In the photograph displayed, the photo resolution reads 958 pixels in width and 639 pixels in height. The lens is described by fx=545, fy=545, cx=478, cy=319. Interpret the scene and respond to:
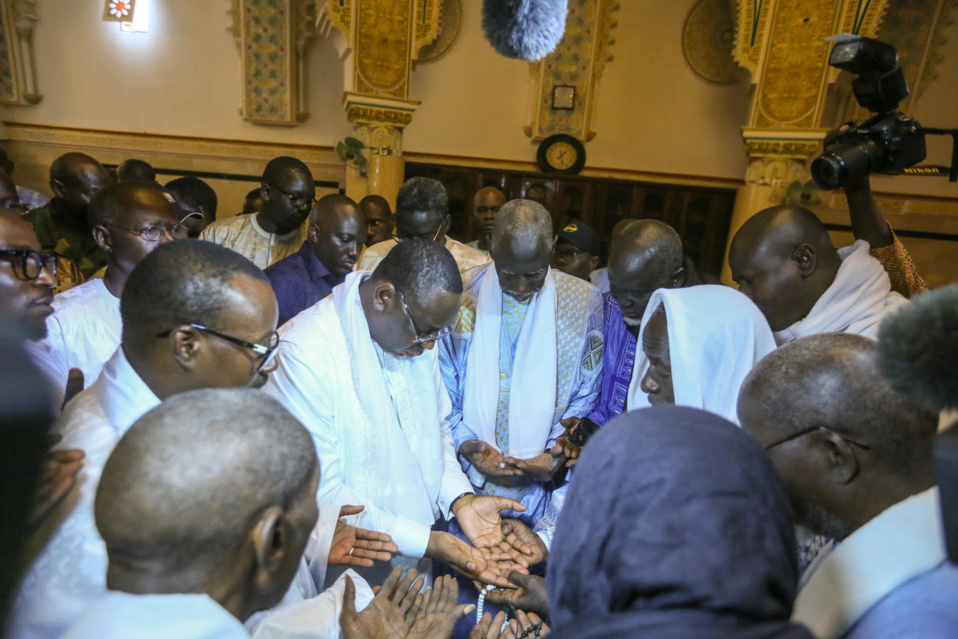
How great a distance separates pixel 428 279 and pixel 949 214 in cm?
828

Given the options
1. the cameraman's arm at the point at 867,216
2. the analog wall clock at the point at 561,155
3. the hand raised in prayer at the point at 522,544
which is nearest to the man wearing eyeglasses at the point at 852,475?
the hand raised in prayer at the point at 522,544

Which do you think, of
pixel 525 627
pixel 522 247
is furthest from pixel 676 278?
pixel 525 627

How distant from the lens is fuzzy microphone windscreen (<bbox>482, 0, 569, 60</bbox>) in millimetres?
993

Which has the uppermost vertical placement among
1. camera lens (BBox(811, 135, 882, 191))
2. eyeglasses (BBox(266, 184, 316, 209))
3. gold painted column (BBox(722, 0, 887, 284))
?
gold painted column (BBox(722, 0, 887, 284))

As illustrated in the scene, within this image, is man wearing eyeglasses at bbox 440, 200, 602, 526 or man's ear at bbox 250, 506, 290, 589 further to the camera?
man wearing eyeglasses at bbox 440, 200, 602, 526

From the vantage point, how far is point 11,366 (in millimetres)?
1095

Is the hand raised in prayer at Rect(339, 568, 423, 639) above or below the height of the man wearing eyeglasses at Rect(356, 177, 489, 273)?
below

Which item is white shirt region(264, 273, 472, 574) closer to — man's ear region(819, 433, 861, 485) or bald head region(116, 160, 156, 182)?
man's ear region(819, 433, 861, 485)

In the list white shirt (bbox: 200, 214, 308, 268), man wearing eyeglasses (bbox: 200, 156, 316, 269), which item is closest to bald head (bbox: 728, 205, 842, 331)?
man wearing eyeglasses (bbox: 200, 156, 316, 269)

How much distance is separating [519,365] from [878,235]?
182cm

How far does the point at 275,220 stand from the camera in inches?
158

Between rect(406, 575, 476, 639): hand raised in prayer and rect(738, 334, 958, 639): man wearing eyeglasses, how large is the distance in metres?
0.88

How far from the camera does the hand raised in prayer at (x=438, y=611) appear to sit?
5.00 feet

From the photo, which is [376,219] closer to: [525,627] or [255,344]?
[255,344]
